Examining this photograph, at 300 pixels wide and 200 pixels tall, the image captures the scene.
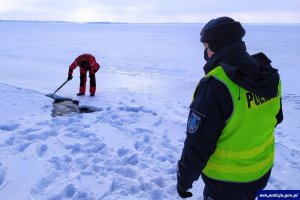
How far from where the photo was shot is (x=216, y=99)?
1646mm

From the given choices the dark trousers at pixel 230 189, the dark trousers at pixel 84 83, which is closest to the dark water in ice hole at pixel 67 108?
the dark trousers at pixel 84 83

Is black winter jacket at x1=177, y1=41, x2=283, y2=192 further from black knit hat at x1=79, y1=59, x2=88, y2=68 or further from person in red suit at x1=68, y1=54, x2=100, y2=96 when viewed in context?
black knit hat at x1=79, y1=59, x2=88, y2=68

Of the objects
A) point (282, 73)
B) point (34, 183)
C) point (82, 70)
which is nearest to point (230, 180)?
point (34, 183)

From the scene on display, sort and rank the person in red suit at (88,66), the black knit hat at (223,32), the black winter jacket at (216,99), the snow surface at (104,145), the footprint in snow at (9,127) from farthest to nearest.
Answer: the person in red suit at (88,66)
the footprint in snow at (9,127)
the snow surface at (104,145)
the black knit hat at (223,32)
the black winter jacket at (216,99)

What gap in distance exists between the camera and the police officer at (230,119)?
1657 millimetres

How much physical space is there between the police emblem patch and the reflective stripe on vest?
0.50 ft

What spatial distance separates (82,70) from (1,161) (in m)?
4.24

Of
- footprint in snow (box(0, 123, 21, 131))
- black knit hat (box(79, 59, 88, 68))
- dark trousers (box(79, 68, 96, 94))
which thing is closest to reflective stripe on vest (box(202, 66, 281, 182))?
footprint in snow (box(0, 123, 21, 131))

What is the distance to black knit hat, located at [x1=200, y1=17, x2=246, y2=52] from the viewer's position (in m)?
1.79

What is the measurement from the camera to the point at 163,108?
7.06 meters

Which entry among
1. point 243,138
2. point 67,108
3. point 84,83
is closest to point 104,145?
point 67,108

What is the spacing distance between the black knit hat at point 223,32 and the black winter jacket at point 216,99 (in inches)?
1.5

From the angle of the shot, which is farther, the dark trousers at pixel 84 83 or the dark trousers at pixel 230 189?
the dark trousers at pixel 84 83

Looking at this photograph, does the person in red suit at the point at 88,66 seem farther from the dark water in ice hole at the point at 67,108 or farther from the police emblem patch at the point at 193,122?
the police emblem patch at the point at 193,122
